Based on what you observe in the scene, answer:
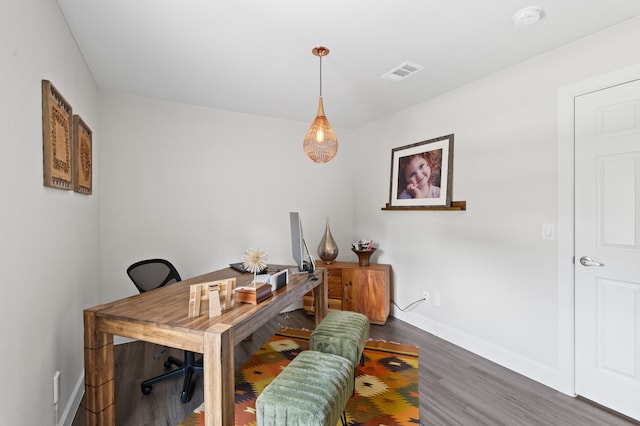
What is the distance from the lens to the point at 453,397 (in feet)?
6.94

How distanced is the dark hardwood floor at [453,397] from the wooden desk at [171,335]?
0.51 meters

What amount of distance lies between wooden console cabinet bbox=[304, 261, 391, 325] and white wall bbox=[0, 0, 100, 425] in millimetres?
2455

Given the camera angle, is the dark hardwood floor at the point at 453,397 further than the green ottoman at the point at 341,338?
No

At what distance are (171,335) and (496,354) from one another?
2586 mm

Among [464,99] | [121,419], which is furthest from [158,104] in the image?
[464,99]

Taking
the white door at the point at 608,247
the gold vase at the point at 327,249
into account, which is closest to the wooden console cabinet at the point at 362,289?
the gold vase at the point at 327,249

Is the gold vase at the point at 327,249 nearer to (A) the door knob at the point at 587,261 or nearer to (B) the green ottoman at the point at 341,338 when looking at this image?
(B) the green ottoman at the point at 341,338

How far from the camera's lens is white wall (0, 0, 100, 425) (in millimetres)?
1194

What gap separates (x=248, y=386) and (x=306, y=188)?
252cm

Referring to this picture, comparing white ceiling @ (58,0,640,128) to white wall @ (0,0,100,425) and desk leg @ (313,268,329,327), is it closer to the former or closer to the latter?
white wall @ (0,0,100,425)

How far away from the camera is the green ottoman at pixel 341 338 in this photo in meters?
2.02

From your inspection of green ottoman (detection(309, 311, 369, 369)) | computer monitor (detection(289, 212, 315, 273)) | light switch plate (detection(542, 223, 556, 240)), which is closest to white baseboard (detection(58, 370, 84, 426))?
green ottoman (detection(309, 311, 369, 369))

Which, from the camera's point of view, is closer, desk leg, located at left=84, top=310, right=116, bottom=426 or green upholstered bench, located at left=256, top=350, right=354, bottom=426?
green upholstered bench, located at left=256, top=350, right=354, bottom=426

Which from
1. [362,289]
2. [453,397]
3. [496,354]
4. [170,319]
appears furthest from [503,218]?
[170,319]
